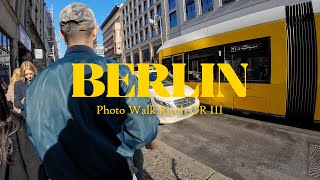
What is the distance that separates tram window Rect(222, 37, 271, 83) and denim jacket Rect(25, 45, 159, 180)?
6.41m

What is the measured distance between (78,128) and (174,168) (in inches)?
114

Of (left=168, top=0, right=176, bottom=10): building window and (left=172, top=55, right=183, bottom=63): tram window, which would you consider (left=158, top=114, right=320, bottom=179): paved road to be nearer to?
(left=172, top=55, right=183, bottom=63): tram window

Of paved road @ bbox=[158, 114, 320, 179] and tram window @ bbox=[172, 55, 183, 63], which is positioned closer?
paved road @ bbox=[158, 114, 320, 179]

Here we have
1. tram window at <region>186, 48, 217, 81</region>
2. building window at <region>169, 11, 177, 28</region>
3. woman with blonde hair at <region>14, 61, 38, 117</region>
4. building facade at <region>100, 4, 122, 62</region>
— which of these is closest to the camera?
woman with blonde hair at <region>14, 61, 38, 117</region>

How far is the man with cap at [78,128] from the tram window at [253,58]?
640 cm

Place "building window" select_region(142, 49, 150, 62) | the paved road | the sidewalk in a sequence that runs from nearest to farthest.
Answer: the sidewalk < the paved road < "building window" select_region(142, 49, 150, 62)

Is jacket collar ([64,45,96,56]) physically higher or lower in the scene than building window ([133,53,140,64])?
lower

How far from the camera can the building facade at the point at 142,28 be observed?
4050 centimetres

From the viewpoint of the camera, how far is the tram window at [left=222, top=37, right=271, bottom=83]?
701 cm

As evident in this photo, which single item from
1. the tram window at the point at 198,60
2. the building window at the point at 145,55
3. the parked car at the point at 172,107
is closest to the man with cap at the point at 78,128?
the parked car at the point at 172,107

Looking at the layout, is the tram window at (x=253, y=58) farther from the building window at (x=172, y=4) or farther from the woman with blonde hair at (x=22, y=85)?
the building window at (x=172, y=4)

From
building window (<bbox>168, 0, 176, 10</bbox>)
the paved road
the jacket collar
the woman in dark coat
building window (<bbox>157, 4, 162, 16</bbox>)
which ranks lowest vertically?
the paved road

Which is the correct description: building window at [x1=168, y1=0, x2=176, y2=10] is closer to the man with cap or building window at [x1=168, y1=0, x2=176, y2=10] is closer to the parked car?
the parked car

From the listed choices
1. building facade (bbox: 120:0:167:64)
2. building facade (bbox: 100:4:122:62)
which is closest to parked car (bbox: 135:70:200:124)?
building facade (bbox: 120:0:167:64)
